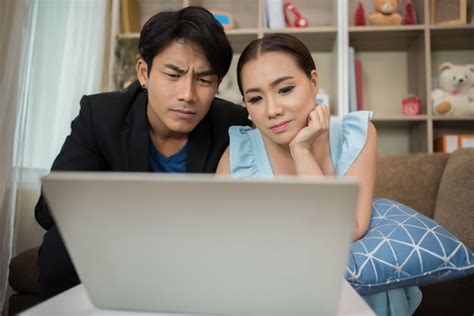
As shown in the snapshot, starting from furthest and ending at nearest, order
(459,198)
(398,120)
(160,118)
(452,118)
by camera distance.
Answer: (398,120) < (452,118) < (459,198) < (160,118)

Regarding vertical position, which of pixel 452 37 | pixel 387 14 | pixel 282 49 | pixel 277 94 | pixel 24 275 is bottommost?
pixel 24 275

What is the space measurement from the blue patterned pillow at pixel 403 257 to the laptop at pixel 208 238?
0.45 m

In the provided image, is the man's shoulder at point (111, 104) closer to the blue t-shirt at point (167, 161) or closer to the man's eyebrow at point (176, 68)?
the blue t-shirt at point (167, 161)

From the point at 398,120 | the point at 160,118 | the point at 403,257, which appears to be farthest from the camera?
the point at 398,120

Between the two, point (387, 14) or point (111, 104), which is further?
point (387, 14)

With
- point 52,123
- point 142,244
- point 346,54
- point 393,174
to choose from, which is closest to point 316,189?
point 142,244

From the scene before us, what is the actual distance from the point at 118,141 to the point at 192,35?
378 millimetres

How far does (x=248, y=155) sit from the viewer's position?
1.23 meters

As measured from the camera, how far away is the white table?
513mm

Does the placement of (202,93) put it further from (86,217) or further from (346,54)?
(346,54)

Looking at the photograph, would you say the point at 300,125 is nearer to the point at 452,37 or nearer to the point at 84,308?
the point at 84,308

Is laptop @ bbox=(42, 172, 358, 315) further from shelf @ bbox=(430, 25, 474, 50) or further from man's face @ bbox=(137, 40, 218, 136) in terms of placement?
shelf @ bbox=(430, 25, 474, 50)

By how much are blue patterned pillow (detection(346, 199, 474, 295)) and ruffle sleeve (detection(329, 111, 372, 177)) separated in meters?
0.17

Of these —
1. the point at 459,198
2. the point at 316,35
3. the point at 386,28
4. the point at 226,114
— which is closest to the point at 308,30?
the point at 316,35
